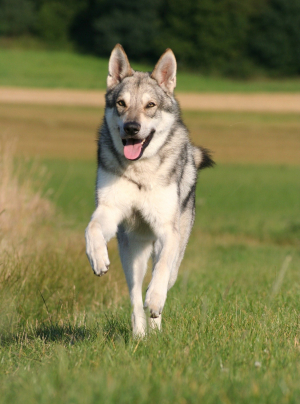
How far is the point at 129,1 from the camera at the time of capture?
5016 cm

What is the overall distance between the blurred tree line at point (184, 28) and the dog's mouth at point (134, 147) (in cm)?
4384

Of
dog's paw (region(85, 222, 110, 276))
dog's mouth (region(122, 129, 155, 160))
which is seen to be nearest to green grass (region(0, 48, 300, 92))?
dog's mouth (region(122, 129, 155, 160))

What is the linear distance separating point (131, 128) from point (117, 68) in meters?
0.85

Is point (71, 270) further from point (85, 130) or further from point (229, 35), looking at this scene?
point (229, 35)

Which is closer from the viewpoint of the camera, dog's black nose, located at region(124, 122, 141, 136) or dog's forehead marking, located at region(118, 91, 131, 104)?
dog's black nose, located at region(124, 122, 141, 136)

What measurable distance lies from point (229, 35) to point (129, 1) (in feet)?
29.3

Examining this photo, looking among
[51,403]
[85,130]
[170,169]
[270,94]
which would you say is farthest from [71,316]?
[270,94]

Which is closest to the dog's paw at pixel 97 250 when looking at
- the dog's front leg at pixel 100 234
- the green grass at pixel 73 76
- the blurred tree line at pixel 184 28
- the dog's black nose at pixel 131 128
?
the dog's front leg at pixel 100 234

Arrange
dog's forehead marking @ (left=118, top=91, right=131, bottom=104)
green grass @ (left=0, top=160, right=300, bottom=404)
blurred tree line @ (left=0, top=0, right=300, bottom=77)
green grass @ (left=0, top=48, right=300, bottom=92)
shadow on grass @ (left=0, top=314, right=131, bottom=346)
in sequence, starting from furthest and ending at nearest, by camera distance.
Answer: blurred tree line @ (left=0, top=0, right=300, bottom=77) → green grass @ (left=0, top=48, right=300, bottom=92) → dog's forehead marking @ (left=118, top=91, right=131, bottom=104) → shadow on grass @ (left=0, top=314, right=131, bottom=346) → green grass @ (left=0, top=160, right=300, bottom=404)

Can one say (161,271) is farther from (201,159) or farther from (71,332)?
(201,159)

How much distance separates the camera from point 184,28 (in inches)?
1955

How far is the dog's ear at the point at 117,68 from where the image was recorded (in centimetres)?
499

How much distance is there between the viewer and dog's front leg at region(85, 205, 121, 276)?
3.89 m

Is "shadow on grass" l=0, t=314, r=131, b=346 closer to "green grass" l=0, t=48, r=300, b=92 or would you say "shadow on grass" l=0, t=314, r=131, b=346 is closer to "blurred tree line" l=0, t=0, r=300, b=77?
"green grass" l=0, t=48, r=300, b=92
